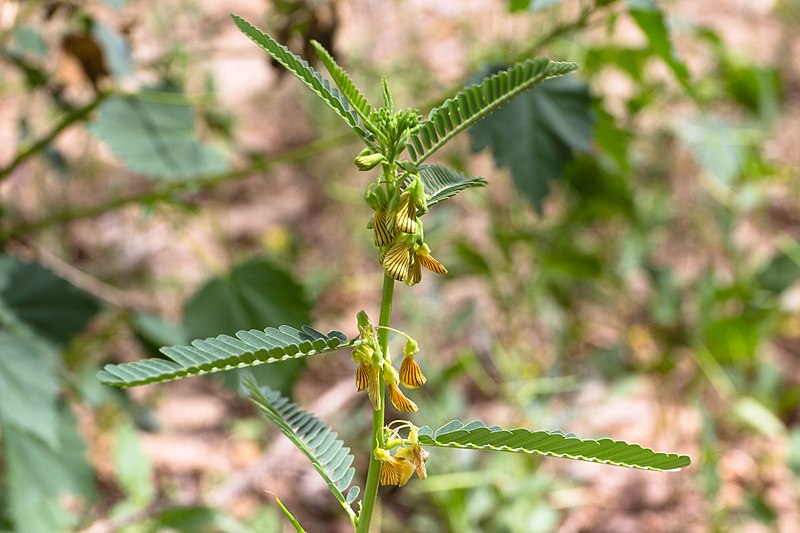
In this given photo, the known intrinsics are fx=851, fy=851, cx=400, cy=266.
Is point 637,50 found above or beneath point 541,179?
above

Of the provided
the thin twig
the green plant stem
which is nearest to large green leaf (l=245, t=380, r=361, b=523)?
the green plant stem

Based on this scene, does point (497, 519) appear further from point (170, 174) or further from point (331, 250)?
point (331, 250)

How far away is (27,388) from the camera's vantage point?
1.01 m

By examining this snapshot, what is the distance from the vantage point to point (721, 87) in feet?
6.32

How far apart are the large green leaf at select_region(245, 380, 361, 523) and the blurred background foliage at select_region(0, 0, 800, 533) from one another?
1.65 feet

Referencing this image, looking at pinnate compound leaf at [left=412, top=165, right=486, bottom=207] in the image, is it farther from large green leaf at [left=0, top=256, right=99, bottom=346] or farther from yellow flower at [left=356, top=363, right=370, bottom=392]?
large green leaf at [left=0, top=256, right=99, bottom=346]

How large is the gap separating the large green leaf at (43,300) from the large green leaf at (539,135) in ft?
1.89

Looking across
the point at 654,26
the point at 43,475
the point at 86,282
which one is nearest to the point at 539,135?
the point at 654,26

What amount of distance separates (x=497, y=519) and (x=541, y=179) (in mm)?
760

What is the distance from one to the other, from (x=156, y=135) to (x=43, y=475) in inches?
19.9

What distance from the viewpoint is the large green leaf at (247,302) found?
3.83 ft

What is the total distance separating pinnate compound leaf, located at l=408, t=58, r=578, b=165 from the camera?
514 millimetres

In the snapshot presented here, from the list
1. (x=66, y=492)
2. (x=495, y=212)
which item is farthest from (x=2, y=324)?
(x=495, y=212)

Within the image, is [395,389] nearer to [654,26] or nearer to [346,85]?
[346,85]
